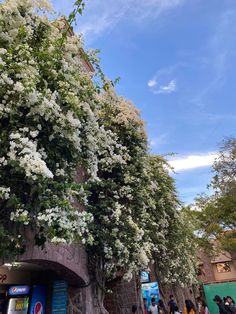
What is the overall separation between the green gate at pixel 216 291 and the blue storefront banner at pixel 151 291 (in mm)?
9872

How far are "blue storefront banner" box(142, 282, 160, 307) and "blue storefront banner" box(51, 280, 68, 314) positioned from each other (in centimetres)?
481

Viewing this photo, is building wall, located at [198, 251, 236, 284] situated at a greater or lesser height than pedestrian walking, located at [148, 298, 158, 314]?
greater

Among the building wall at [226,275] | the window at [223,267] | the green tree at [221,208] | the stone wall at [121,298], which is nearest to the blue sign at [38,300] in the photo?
the stone wall at [121,298]

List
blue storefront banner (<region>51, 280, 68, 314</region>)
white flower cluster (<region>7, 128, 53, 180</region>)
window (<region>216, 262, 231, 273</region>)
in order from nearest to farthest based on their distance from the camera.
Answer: white flower cluster (<region>7, 128, 53, 180</region>) → blue storefront banner (<region>51, 280, 68, 314</region>) → window (<region>216, 262, 231, 273</region>)

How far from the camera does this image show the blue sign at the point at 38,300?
8.05 metres

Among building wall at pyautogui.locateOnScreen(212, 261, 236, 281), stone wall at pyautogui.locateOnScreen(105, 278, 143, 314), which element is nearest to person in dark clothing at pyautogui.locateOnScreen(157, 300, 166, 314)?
stone wall at pyautogui.locateOnScreen(105, 278, 143, 314)

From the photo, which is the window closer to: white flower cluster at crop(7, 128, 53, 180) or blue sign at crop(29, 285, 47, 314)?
blue sign at crop(29, 285, 47, 314)

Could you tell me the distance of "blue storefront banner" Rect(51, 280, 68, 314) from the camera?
7.14 metres

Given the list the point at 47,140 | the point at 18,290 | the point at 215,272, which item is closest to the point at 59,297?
the point at 18,290

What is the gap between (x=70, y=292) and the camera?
696 centimetres

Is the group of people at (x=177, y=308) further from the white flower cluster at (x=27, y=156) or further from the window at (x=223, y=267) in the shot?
the window at (x=223, y=267)

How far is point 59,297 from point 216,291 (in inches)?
601

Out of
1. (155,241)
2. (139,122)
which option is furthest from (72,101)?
(155,241)

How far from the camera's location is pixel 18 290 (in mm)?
8195
